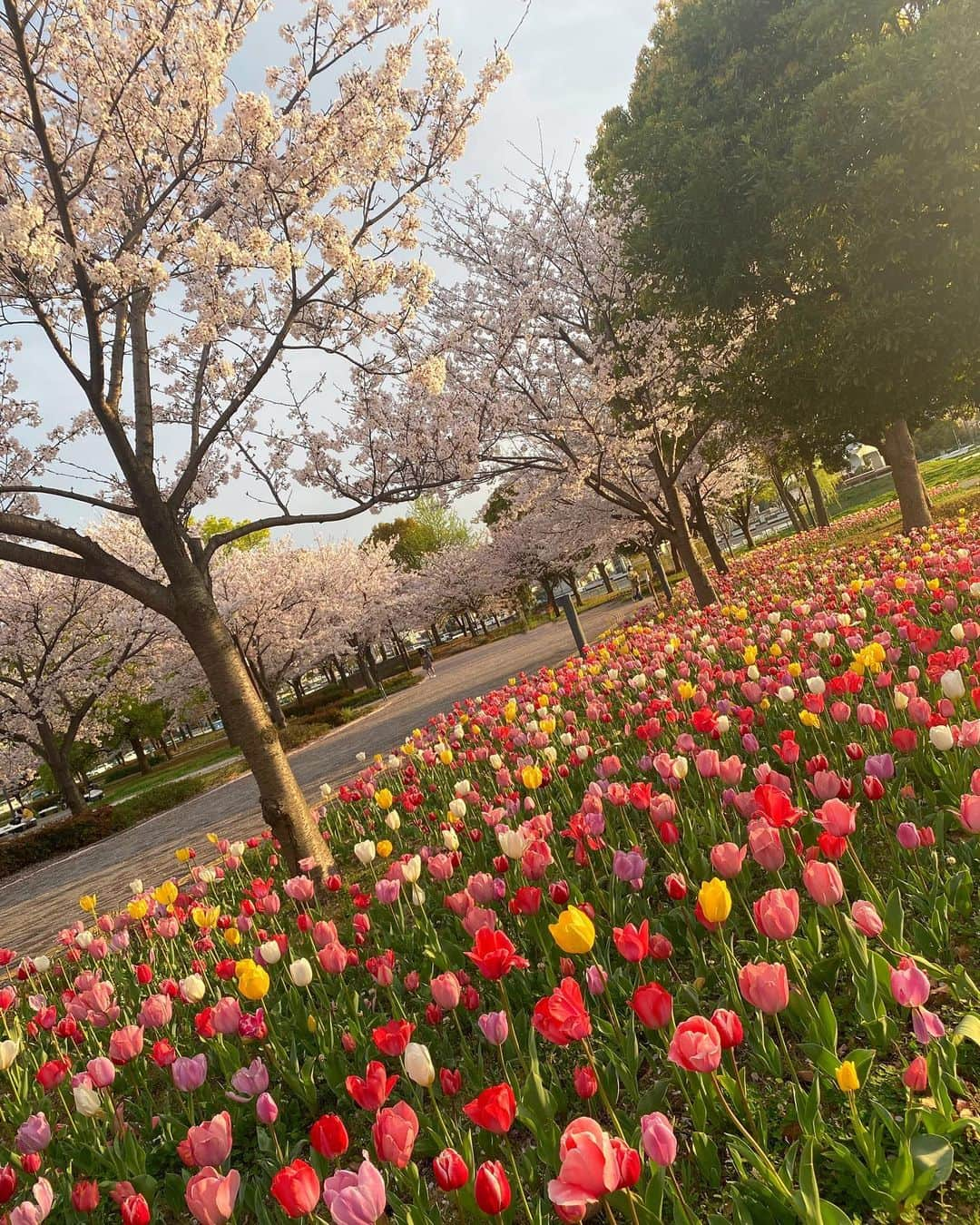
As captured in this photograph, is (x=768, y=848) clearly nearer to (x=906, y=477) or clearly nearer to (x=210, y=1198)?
(x=210, y=1198)

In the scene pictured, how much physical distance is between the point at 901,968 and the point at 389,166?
8.01 meters

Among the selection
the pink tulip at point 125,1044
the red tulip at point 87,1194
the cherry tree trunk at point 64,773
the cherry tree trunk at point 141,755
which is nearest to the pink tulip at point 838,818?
the red tulip at point 87,1194

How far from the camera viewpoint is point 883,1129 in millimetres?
1848

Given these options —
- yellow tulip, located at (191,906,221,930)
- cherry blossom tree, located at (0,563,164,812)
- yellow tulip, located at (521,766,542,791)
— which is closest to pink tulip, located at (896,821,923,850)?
yellow tulip, located at (521,766,542,791)

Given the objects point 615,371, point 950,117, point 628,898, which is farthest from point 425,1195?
point 615,371

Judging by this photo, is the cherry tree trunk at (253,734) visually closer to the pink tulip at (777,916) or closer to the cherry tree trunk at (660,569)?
the pink tulip at (777,916)

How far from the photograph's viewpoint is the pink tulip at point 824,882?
1.93 m

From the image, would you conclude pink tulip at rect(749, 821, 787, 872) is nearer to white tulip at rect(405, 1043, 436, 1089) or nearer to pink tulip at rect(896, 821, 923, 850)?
pink tulip at rect(896, 821, 923, 850)

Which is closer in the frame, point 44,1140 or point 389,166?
point 44,1140

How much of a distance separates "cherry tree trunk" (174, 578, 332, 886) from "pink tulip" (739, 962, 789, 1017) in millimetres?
4682

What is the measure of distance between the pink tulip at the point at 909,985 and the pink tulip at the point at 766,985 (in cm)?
24

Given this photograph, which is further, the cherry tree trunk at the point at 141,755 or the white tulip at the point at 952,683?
the cherry tree trunk at the point at 141,755

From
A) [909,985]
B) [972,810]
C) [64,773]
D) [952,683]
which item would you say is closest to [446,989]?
[909,985]

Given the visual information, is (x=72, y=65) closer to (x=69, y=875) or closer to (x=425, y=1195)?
(x=425, y=1195)
